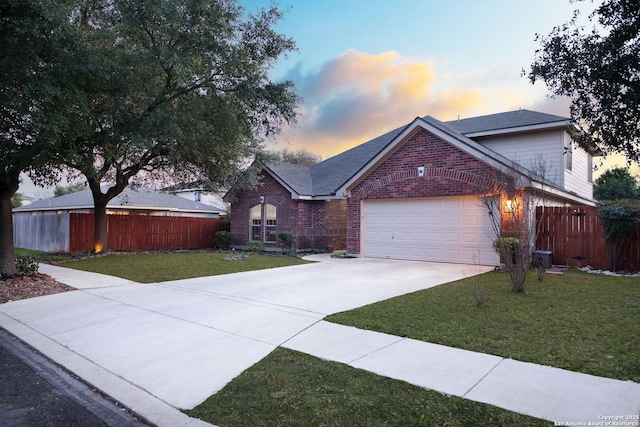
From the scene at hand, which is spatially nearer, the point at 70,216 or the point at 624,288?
the point at 624,288

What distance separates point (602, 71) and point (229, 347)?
718cm

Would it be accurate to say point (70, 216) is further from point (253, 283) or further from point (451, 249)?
point (451, 249)

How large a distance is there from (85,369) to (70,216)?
55.6 ft

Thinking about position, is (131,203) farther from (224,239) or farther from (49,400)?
(49,400)

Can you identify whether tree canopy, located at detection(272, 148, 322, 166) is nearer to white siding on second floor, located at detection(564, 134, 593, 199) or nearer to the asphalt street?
white siding on second floor, located at detection(564, 134, 593, 199)

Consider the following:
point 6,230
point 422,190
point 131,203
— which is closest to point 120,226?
point 131,203

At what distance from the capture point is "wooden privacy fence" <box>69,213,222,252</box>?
19.0 m

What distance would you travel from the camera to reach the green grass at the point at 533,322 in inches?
181

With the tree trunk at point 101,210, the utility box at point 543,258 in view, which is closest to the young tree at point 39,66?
the tree trunk at point 101,210

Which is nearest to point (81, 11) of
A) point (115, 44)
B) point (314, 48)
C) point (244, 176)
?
point (115, 44)

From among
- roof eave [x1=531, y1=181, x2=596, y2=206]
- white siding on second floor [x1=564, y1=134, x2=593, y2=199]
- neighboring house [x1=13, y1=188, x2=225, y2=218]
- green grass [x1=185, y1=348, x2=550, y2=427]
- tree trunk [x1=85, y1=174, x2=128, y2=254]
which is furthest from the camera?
neighboring house [x1=13, y1=188, x2=225, y2=218]

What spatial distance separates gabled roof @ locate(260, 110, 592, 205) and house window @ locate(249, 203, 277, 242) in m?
1.85

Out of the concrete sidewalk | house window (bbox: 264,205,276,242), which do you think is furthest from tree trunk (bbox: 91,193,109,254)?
the concrete sidewalk

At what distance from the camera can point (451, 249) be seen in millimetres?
13656
